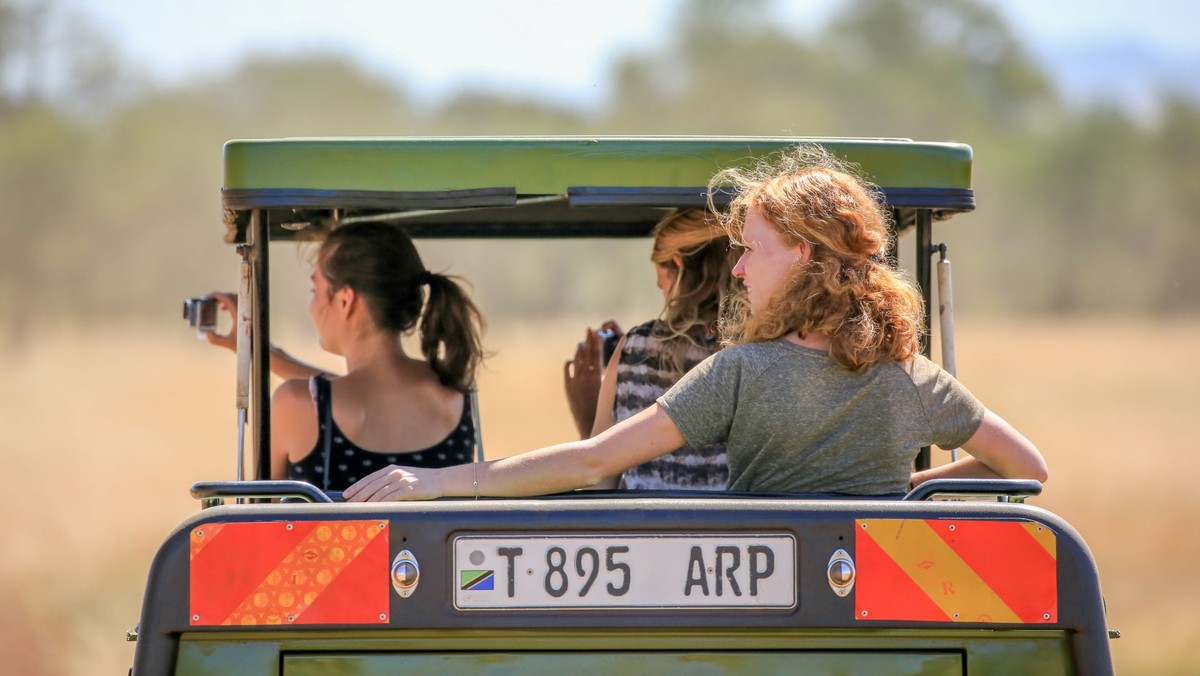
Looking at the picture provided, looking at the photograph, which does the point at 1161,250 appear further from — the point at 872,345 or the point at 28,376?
the point at 872,345

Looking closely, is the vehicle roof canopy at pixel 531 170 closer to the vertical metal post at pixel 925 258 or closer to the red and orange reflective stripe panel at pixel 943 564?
the vertical metal post at pixel 925 258

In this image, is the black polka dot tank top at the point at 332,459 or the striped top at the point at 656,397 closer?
the striped top at the point at 656,397

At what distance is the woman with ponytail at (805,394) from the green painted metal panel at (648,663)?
339 millimetres

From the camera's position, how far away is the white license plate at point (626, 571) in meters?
3.08

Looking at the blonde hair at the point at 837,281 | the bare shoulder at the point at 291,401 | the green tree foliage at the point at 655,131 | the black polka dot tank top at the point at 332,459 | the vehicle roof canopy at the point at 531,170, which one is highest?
the green tree foliage at the point at 655,131

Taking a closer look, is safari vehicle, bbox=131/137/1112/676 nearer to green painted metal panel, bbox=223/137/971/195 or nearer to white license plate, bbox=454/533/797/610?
white license plate, bbox=454/533/797/610

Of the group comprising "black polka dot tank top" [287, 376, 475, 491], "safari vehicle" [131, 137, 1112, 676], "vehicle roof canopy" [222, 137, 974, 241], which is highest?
"vehicle roof canopy" [222, 137, 974, 241]

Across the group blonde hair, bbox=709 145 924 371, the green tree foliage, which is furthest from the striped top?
the green tree foliage

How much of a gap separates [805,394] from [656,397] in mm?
964

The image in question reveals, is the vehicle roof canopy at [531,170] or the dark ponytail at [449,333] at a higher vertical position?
the vehicle roof canopy at [531,170]

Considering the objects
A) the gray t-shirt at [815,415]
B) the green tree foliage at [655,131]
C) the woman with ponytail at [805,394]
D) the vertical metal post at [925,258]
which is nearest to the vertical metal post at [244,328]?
the woman with ponytail at [805,394]

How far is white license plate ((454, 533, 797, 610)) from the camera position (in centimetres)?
308

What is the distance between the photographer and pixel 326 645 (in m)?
3.14

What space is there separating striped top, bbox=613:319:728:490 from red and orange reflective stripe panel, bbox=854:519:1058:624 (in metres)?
1.05
